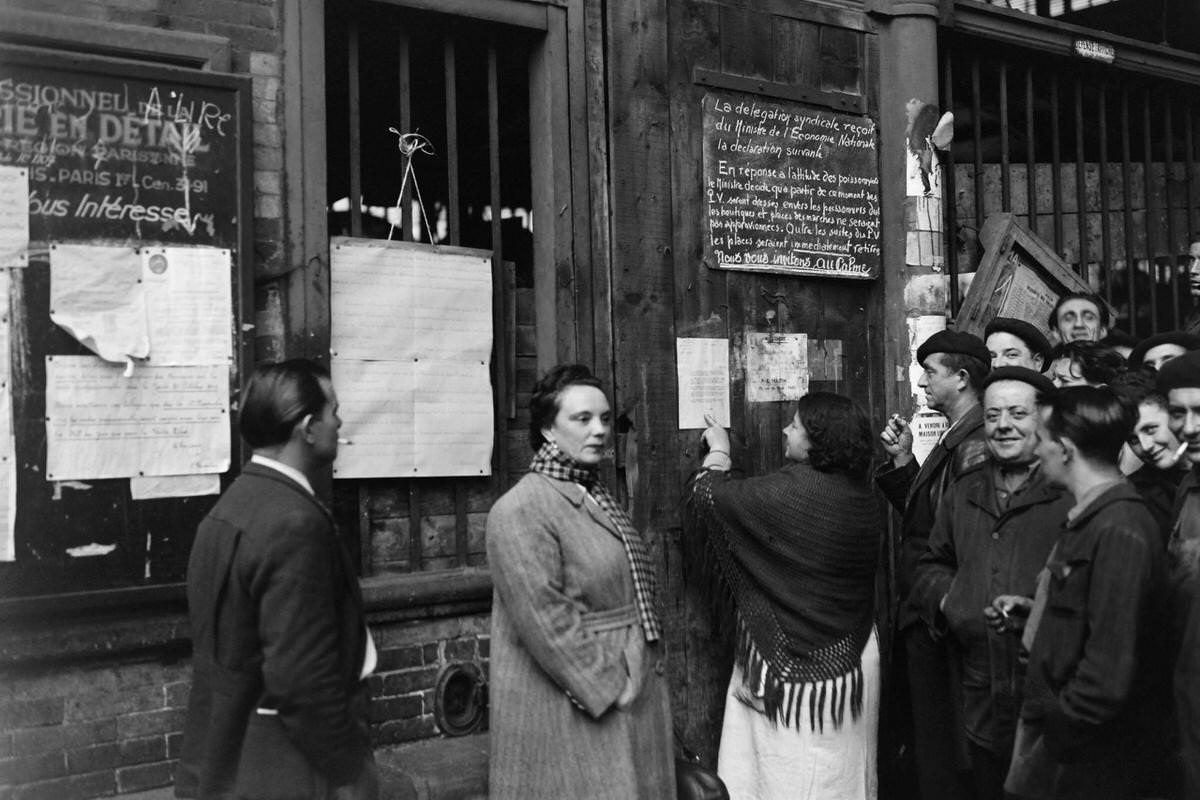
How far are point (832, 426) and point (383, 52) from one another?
2647 millimetres

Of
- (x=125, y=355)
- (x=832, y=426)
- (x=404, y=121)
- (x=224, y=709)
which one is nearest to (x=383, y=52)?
(x=404, y=121)

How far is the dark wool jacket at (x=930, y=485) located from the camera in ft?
15.8

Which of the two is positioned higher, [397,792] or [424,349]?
[424,349]

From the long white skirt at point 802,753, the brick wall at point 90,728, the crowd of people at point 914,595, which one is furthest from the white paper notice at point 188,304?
the long white skirt at point 802,753

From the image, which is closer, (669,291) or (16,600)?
(16,600)

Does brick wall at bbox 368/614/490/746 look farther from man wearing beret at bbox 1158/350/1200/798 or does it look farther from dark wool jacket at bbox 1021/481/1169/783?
man wearing beret at bbox 1158/350/1200/798

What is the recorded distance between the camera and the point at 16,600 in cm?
378

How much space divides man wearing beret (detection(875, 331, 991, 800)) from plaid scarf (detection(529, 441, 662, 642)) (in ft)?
4.33

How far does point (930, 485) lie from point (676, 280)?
1.37 meters

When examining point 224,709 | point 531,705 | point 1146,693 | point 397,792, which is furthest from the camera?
point 397,792

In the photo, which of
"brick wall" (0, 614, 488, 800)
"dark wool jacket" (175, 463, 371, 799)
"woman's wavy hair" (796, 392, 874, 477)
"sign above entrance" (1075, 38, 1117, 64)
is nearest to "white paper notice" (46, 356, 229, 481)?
"brick wall" (0, 614, 488, 800)

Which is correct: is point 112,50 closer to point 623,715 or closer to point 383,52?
point 383,52

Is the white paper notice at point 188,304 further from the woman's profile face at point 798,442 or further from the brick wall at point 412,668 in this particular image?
the woman's profile face at point 798,442

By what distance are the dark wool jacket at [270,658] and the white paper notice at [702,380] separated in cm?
267
